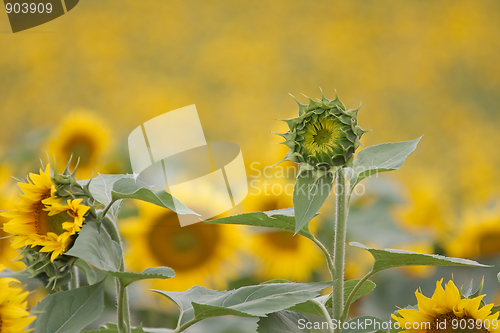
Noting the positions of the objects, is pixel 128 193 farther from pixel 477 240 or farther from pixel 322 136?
pixel 477 240

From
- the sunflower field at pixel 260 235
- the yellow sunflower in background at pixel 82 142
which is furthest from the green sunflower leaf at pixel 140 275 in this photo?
the yellow sunflower in background at pixel 82 142

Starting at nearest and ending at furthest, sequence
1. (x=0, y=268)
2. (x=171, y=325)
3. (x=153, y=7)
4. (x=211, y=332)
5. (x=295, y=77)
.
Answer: (x=0, y=268) → (x=211, y=332) → (x=171, y=325) → (x=295, y=77) → (x=153, y=7)

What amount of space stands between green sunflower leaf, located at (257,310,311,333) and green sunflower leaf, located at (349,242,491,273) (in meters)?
0.07

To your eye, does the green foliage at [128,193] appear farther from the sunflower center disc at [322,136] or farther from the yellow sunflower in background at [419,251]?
the yellow sunflower in background at [419,251]

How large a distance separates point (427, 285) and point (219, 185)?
0.27 metres

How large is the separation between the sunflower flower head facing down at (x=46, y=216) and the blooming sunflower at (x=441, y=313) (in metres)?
0.20

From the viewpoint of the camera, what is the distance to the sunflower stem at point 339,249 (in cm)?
34

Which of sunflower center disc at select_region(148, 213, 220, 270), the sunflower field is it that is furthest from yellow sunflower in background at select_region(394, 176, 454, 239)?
sunflower center disc at select_region(148, 213, 220, 270)

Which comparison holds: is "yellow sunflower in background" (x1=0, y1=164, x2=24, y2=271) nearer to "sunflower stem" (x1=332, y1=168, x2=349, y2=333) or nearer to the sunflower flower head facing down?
the sunflower flower head facing down

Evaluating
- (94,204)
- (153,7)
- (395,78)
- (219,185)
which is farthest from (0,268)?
(153,7)

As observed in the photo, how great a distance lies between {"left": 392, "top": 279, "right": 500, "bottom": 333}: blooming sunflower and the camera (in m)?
0.32

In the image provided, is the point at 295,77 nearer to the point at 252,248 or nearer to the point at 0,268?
the point at 252,248

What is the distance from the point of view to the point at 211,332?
0.51 metres

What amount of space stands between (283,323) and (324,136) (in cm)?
13
